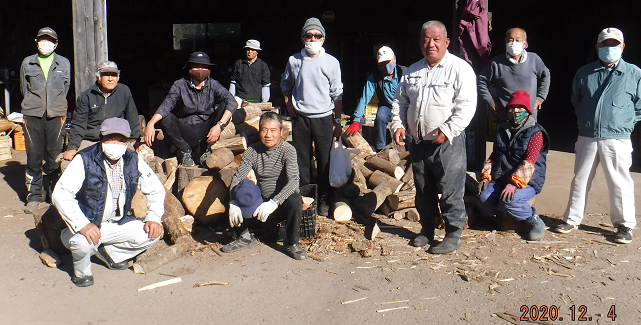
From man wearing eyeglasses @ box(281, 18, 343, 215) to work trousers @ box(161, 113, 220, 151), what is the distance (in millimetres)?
1382

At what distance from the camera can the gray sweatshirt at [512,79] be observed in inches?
249

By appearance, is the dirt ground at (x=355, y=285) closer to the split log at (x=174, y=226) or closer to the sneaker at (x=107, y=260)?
the sneaker at (x=107, y=260)

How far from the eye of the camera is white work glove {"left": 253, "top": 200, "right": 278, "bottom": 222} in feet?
16.8

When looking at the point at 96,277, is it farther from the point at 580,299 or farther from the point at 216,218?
the point at 580,299

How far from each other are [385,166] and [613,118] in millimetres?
2742

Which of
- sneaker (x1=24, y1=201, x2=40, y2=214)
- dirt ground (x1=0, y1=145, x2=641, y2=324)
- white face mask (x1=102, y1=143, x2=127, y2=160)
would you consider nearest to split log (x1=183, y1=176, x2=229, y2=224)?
dirt ground (x1=0, y1=145, x2=641, y2=324)

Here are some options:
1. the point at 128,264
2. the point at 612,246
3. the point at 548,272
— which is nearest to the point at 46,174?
the point at 128,264

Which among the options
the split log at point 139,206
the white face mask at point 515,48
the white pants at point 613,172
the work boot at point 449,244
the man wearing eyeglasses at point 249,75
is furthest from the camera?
the man wearing eyeglasses at point 249,75

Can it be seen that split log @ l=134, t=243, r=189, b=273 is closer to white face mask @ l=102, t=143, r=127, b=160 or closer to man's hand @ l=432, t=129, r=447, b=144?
white face mask @ l=102, t=143, r=127, b=160

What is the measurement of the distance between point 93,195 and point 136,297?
0.95 metres

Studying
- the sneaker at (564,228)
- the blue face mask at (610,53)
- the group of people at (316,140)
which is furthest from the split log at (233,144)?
the blue face mask at (610,53)

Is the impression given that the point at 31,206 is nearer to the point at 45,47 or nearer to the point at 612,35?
the point at 45,47

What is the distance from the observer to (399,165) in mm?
7520

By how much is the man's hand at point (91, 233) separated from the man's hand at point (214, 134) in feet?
8.06
